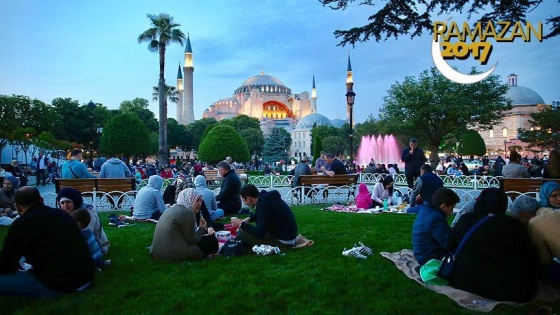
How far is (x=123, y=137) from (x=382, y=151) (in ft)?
84.5

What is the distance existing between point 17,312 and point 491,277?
405 cm

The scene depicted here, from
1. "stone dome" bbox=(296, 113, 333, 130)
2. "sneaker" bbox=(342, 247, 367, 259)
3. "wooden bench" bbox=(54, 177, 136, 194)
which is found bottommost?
"sneaker" bbox=(342, 247, 367, 259)

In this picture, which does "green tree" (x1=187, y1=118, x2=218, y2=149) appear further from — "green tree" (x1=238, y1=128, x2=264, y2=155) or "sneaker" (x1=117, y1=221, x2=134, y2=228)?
"sneaker" (x1=117, y1=221, x2=134, y2=228)

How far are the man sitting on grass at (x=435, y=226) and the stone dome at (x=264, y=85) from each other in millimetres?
126253

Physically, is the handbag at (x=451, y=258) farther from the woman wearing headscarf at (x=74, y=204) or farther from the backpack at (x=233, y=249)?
the woman wearing headscarf at (x=74, y=204)

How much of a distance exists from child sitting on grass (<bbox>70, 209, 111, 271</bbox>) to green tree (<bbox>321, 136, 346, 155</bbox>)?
6650cm

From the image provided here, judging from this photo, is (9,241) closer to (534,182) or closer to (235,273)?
(235,273)

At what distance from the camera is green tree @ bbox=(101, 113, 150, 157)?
34219mm

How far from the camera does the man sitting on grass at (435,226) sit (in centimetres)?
427

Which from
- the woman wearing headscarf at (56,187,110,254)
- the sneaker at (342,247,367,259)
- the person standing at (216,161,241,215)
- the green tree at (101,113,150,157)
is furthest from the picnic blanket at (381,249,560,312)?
the green tree at (101,113,150,157)

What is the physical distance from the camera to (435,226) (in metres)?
4.29

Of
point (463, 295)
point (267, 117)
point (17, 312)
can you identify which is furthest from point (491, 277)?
point (267, 117)

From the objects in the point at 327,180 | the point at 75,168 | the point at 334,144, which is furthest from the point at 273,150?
the point at 75,168

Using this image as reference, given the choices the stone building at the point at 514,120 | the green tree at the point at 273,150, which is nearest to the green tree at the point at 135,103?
the green tree at the point at 273,150
